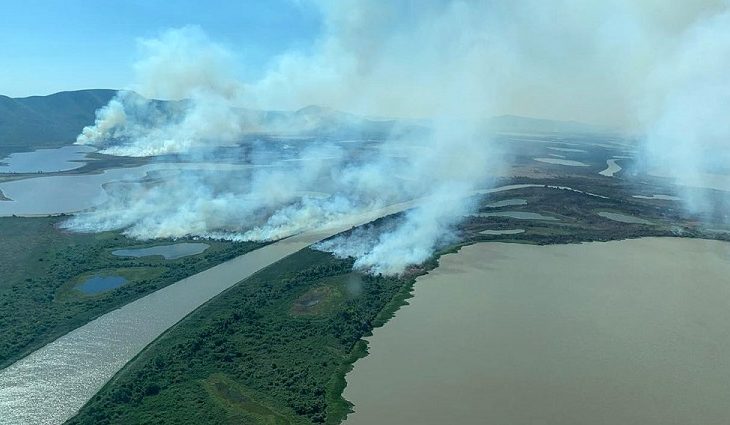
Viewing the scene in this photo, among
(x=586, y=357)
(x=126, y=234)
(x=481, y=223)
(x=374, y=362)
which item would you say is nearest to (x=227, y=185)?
(x=126, y=234)

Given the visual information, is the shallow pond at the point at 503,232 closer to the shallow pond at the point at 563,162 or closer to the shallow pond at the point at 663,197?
the shallow pond at the point at 663,197

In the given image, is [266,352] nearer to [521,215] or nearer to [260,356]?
[260,356]

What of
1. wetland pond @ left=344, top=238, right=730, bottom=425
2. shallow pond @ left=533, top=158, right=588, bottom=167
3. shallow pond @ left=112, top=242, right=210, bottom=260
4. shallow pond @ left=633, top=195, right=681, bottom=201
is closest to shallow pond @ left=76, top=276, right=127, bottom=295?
shallow pond @ left=112, top=242, right=210, bottom=260

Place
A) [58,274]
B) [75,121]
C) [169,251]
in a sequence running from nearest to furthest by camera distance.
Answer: [58,274] < [169,251] < [75,121]

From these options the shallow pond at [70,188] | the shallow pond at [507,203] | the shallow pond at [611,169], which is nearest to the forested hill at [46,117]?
the shallow pond at [70,188]

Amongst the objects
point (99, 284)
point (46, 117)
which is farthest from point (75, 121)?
point (99, 284)

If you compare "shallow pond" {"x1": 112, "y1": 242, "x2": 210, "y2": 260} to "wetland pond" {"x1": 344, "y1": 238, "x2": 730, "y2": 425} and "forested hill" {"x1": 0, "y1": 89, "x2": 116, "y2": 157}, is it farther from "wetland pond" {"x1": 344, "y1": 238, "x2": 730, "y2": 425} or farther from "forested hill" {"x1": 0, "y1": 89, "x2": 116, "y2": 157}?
"forested hill" {"x1": 0, "y1": 89, "x2": 116, "y2": 157}
